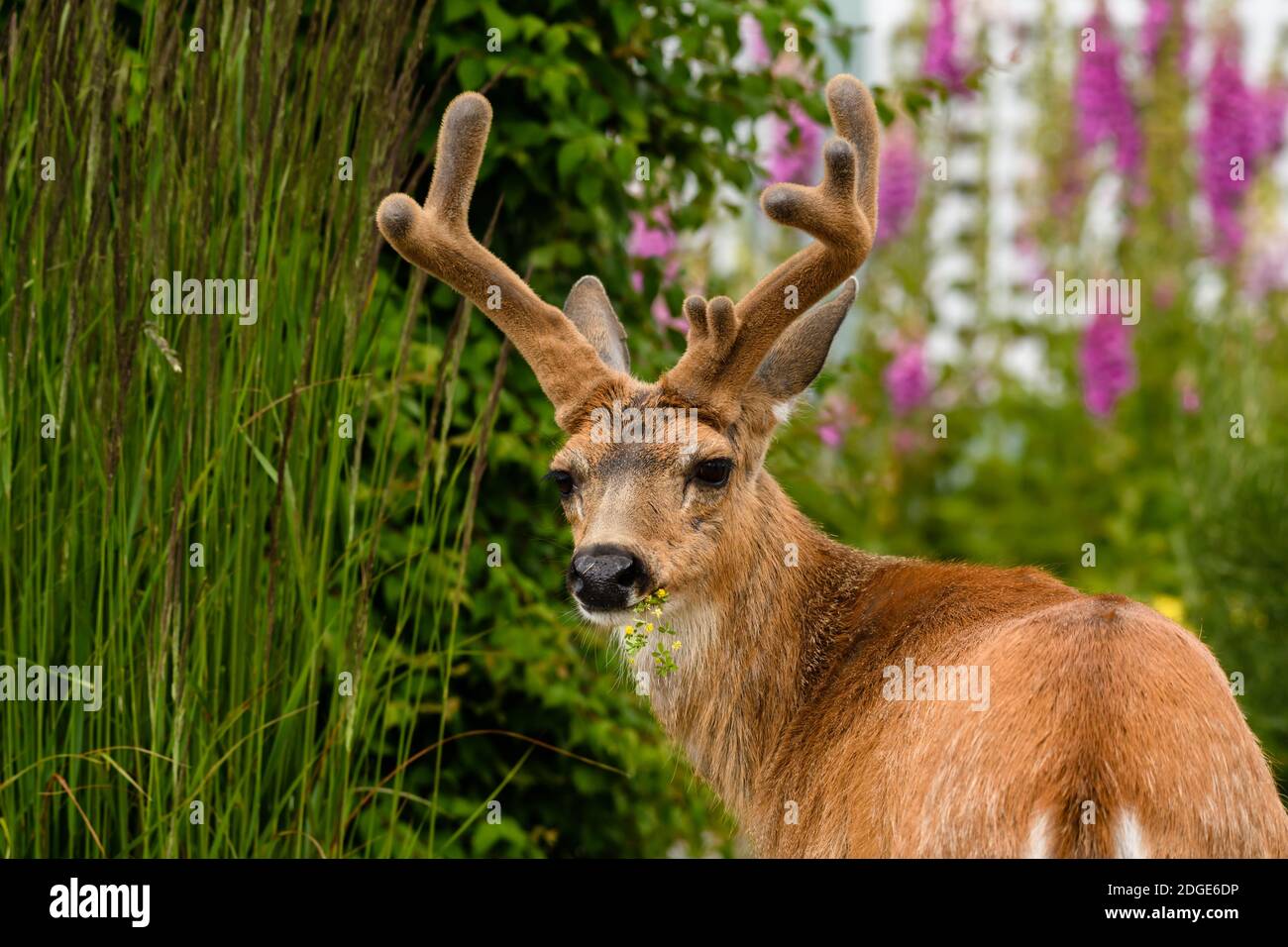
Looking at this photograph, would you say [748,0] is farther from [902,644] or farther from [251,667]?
[251,667]

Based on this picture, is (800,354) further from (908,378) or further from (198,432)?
(908,378)

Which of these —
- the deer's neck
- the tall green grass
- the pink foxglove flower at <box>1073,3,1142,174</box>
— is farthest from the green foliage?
the pink foxglove flower at <box>1073,3,1142,174</box>

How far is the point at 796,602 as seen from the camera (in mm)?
4242

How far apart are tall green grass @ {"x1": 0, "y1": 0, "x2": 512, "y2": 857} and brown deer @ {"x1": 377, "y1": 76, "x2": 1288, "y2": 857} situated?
1.15 ft

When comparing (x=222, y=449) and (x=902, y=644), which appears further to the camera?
(x=902, y=644)

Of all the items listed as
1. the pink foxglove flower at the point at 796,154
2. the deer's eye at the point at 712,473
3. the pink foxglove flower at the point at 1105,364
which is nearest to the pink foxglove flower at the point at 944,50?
the pink foxglove flower at the point at 796,154

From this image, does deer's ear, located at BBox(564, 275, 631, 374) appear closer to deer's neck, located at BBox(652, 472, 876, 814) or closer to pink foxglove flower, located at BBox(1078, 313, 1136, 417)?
deer's neck, located at BBox(652, 472, 876, 814)

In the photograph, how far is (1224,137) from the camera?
8688mm

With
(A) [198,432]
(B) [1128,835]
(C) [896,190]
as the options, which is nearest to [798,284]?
(A) [198,432]

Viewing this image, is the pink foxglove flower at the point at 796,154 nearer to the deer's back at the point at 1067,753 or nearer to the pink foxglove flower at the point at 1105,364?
the pink foxglove flower at the point at 1105,364

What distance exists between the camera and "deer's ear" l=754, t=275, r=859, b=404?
4.21 meters

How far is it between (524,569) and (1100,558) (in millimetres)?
4106
